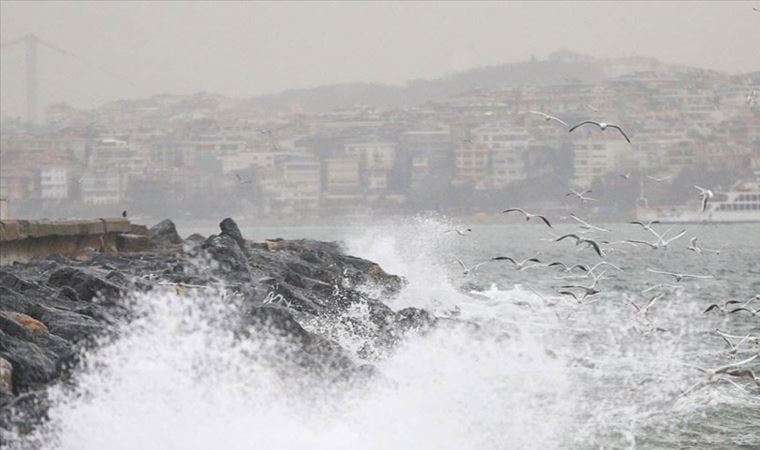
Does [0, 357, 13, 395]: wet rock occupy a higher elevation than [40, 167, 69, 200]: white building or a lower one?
higher

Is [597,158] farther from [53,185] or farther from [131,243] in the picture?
[131,243]

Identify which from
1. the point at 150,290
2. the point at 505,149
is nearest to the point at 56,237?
the point at 150,290

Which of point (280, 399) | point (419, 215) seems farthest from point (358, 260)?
point (419, 215)

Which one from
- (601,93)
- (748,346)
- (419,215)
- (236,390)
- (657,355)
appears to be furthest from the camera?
(601,93)

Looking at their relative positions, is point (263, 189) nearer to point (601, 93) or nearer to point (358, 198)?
point (358, 198)

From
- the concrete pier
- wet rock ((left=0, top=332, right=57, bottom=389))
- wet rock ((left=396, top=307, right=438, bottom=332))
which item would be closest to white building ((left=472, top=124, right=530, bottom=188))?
the concrete pier

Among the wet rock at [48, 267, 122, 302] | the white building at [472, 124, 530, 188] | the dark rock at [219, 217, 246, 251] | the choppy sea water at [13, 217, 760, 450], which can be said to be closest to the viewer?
the choppy sea water at [13, 217, 760, 450]

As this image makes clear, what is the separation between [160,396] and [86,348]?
0.55m

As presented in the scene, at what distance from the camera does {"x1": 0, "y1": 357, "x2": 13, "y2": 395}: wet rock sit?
6238 mm

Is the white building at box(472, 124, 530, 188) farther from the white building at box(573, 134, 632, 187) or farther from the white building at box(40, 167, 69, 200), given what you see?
the white building at box(40, 167, 69, 200)

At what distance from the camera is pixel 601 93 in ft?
367

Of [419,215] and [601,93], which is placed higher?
[601,93]

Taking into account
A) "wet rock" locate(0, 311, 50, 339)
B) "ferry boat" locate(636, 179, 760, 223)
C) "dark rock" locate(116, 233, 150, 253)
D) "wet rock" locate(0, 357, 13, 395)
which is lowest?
"ferry boat" locate(636, 179, 760, 223)

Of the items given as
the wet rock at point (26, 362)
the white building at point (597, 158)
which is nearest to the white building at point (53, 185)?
the white building at point (597, 158)
